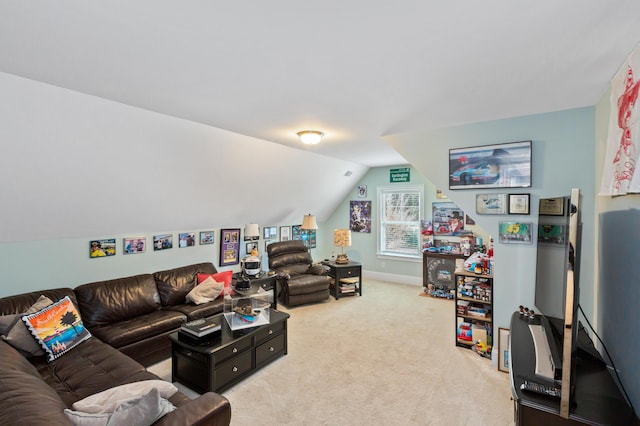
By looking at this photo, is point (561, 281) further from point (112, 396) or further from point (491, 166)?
point (112, 396)

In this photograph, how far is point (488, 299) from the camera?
10.8 ft

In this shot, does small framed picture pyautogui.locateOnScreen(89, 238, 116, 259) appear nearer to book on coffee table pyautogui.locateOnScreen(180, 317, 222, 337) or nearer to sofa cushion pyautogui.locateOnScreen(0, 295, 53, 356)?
sofa cushion pyautogui.locateOnScreen(0, 295, 53, 356)

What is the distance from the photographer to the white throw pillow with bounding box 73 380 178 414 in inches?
61.6

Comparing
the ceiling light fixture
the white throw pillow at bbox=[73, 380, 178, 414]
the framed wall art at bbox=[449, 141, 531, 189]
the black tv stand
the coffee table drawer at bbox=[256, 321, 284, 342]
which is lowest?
the coffee table drawer at bbox=[256, 321, 284, 342]

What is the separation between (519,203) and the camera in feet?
9.64

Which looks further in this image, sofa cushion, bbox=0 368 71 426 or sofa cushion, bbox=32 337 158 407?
sofa cushion, bbox=32 337 158 407

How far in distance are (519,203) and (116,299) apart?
14.4 ft

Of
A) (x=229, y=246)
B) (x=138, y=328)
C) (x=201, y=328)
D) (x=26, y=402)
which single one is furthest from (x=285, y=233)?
(x=26, y=402)

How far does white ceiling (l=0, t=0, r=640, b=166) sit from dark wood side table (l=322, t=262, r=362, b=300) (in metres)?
3.32

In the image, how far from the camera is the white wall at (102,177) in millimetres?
2396

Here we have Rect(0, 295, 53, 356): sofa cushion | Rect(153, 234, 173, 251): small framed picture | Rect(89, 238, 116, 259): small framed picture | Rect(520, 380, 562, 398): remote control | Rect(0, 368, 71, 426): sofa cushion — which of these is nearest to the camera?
Rect(0, 368, 71, 426): sofa cushion

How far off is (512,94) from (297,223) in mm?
4678

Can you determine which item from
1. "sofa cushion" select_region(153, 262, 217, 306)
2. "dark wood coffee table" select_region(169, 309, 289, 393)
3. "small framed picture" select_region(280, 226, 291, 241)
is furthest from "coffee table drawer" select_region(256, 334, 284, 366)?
"small framed picture" select_region(280, 226, 291, 241)

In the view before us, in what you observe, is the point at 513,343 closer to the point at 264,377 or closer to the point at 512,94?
the point at 512,94
